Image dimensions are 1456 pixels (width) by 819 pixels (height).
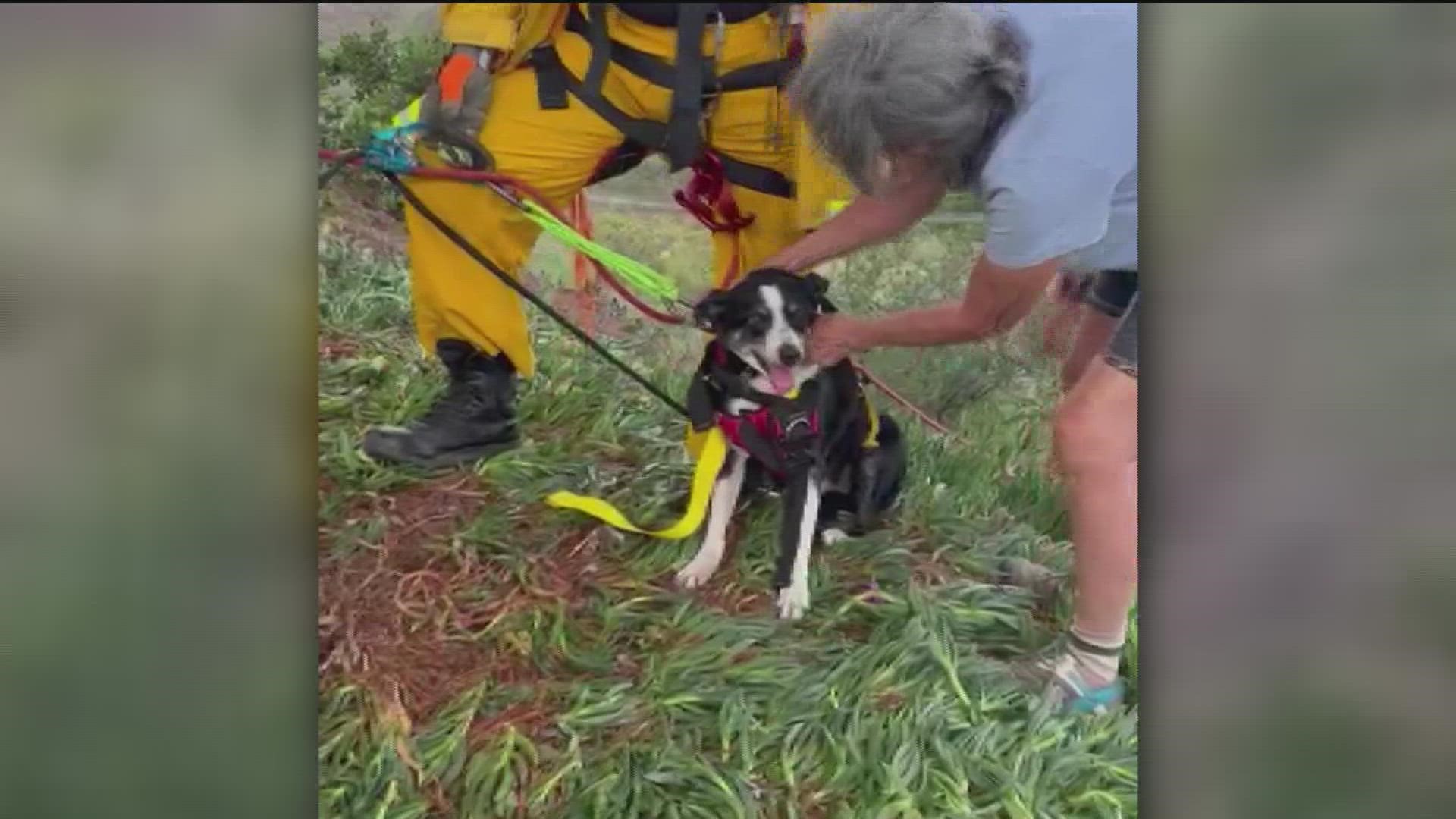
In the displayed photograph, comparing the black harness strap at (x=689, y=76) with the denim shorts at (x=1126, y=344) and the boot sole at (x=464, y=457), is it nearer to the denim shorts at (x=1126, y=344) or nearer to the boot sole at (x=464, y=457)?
the boot sole at (x=464, y=457)

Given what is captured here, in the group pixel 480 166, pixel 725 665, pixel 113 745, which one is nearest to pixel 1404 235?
pixel 725 665

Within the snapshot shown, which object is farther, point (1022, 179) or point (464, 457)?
point (464, 457)

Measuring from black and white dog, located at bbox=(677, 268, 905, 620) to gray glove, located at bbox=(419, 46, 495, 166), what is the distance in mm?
300

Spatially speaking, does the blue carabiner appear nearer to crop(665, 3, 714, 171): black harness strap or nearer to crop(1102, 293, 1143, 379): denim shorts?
crop(665, 3, 714, 171): black harness strap

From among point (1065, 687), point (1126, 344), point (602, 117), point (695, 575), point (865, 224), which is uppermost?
point (602, 117)

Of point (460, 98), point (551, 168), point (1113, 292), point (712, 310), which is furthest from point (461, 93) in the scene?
point (1113, 292)

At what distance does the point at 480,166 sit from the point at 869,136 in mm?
395

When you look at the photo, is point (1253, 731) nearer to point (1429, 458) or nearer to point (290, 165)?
point (1429, 458)

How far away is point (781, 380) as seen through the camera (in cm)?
109

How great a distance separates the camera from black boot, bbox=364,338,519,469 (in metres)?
1.11

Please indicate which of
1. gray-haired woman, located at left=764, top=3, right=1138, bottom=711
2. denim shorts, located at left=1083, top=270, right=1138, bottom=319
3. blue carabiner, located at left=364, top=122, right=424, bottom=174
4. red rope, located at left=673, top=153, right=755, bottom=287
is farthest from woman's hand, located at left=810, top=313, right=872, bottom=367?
blue carabiner, located at left=364, top=122, right=424, bottom=174

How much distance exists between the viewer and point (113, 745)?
1068mm

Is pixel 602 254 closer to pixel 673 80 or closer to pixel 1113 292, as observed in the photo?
pixel 673 80

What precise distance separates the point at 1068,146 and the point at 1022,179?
0.18 feet
